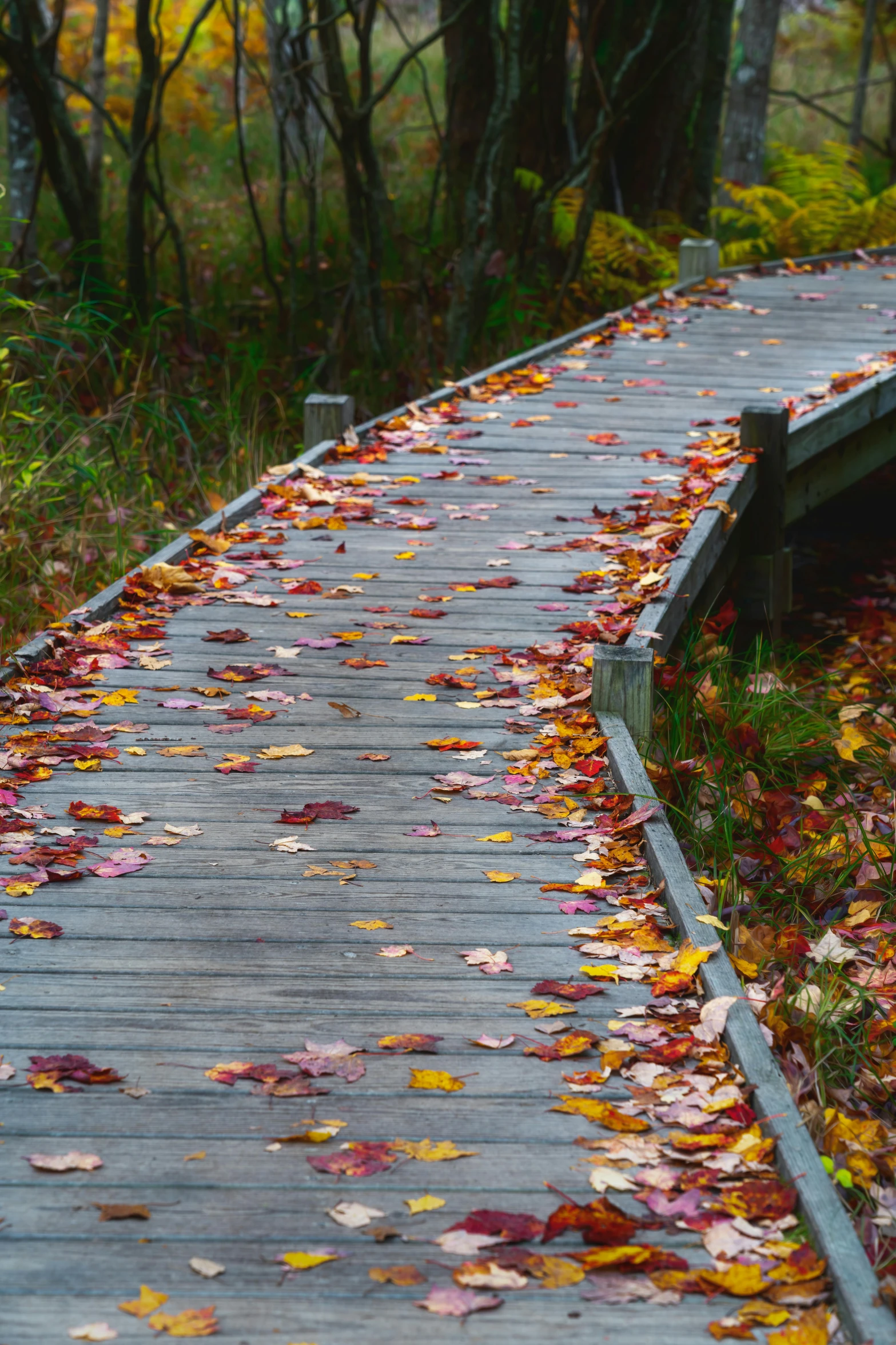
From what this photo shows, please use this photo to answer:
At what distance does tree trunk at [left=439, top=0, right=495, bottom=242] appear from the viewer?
33.6 ft

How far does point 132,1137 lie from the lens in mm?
2268

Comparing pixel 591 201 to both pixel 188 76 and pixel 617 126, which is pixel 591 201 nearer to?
pixel 617 126

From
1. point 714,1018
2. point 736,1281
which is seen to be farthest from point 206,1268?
point 714,1018

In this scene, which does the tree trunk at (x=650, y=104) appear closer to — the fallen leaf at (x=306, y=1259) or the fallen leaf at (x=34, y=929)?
the fallen leaf at (x=34, y=929)

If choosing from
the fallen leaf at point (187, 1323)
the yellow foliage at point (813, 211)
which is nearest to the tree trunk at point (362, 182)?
the yellow foliage at point (813, 211)

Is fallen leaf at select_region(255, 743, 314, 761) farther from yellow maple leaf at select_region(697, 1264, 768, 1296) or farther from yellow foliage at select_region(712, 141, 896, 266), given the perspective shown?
yellow foliage at select_region(712, 141, 896, 266)

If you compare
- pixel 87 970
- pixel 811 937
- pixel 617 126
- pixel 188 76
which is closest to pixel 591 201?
pixel 617 126

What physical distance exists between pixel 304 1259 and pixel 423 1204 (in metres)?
0.21

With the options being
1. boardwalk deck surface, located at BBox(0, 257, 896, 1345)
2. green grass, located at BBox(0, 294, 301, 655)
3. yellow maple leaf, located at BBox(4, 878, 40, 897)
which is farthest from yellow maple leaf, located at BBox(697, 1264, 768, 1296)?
green grass, located at BBox(0, 294, 301, 655)

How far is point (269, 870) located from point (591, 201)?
26.9 ft

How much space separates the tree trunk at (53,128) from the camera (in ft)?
28.4

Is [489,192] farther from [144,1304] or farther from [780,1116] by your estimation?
[144,1304]

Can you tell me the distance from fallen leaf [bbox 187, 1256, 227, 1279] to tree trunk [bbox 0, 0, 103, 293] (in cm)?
703

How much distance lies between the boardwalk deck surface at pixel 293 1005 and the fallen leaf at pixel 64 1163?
18 mm
